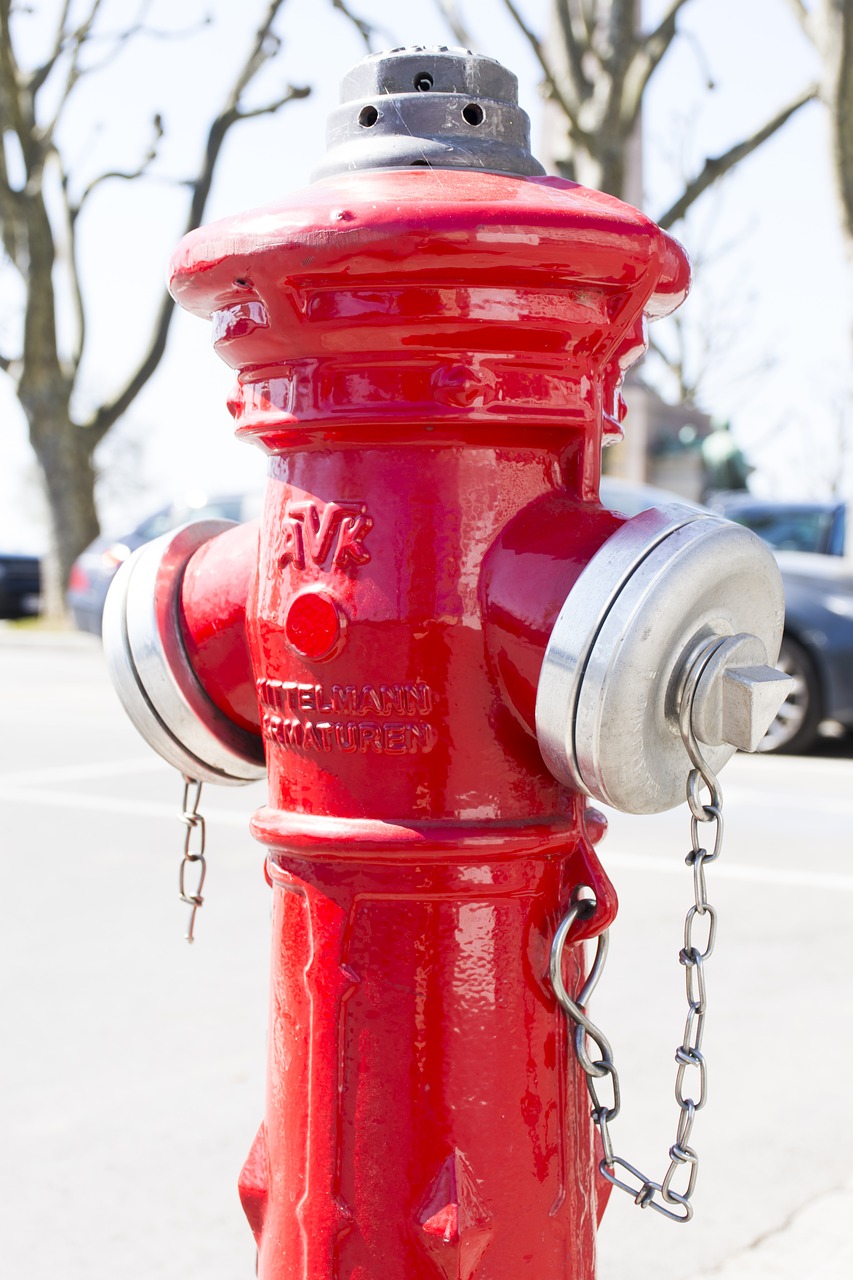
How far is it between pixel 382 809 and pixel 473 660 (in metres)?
0.16

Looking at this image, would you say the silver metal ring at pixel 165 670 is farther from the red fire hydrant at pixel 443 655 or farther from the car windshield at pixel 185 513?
the car windshield at pixel 185 513

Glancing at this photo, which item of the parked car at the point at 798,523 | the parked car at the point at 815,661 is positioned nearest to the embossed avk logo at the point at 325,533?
the parked car at the point at 815,661

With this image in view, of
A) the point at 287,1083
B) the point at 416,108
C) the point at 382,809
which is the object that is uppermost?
the point at 416,108

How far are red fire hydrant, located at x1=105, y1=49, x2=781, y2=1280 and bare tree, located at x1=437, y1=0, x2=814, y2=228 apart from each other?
1140cm

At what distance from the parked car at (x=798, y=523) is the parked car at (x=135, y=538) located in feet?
13.3

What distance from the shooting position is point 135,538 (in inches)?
514

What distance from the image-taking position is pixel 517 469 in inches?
51.6

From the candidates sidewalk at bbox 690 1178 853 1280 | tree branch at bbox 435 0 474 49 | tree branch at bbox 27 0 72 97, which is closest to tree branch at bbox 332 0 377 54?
tree branch at bbox 435 0 474 49

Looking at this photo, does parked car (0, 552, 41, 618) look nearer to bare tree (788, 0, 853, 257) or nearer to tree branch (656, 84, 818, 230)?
tree branch (656, 84, 818, 230)

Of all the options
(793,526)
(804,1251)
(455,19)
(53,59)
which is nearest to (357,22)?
(455,19)

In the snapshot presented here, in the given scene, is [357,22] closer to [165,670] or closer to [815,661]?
[815,661]

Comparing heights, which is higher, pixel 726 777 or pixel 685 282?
pixel 685 282

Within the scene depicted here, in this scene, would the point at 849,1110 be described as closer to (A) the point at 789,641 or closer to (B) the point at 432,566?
(B) the point at 432,566

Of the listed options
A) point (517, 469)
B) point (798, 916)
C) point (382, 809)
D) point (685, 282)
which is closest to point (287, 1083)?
point (382, 809)
